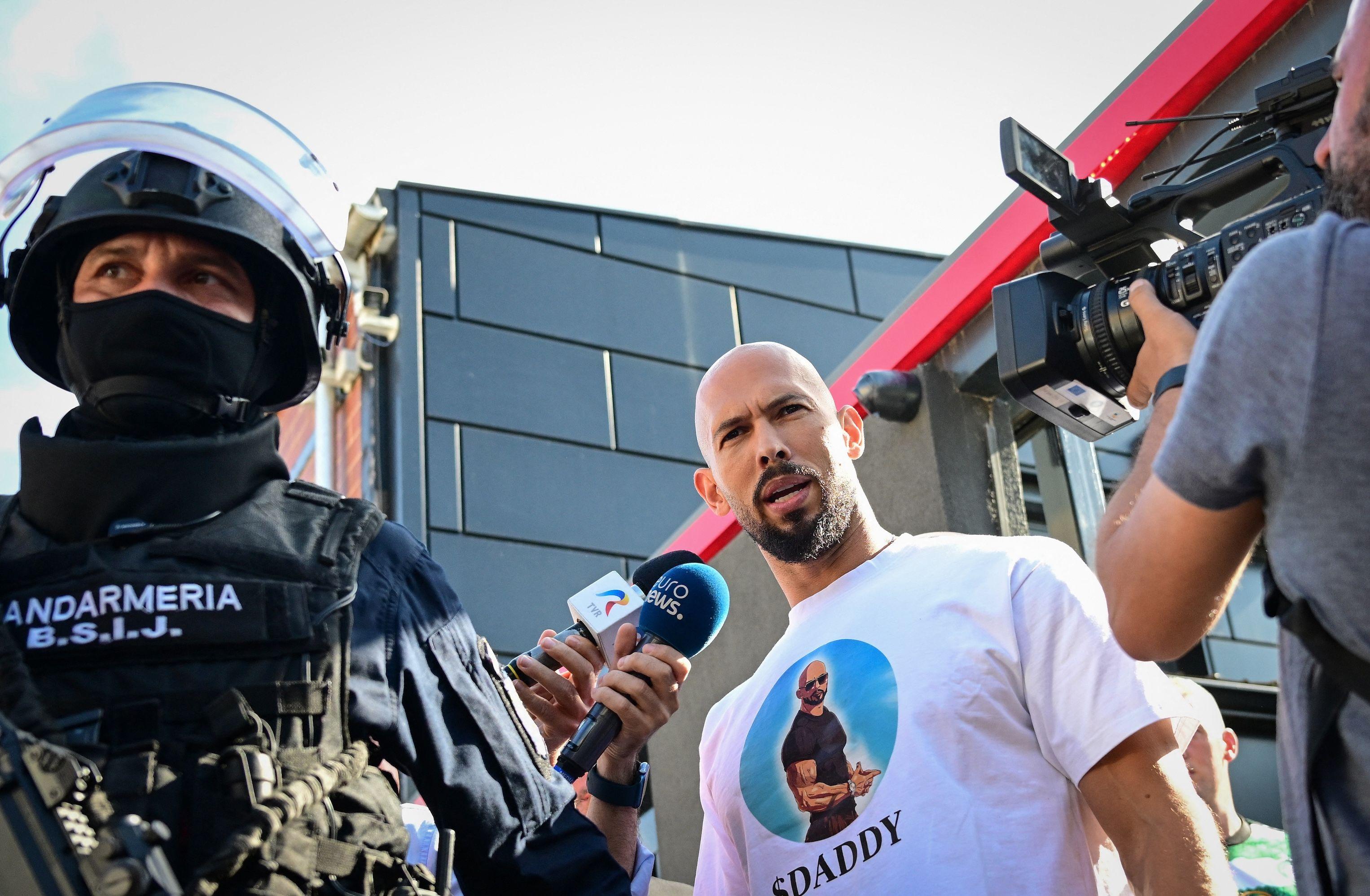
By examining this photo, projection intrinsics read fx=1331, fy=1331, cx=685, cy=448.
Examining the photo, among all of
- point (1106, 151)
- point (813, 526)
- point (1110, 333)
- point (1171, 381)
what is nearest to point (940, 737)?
point (813, 526)

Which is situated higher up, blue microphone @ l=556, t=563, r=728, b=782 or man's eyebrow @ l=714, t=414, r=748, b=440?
man's eyebrow @ l=714, t=414, r=748, b=440

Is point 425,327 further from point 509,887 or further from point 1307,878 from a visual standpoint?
point 1307,878

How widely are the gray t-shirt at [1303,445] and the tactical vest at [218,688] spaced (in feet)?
3.71

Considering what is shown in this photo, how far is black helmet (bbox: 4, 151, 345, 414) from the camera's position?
7.11ft

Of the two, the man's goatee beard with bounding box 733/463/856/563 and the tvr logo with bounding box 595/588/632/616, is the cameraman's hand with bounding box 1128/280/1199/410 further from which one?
the tvr logo with bounding box 595/588/632/616

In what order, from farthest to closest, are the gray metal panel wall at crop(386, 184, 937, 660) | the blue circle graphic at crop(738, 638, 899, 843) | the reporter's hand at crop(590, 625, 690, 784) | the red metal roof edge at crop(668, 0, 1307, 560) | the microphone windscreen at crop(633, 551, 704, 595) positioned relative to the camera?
the gray metal panel wall at crop(386, 184, 937, 660) < the red metal roof edge at crop(668, 0, 1307, 560) < the microphone windscreen at crop(633, 551, 704, 595) < the blue circle graphic at crop(738, 638, 899, 843) < the reporter's hand at crop(590, 625, 690, 784)

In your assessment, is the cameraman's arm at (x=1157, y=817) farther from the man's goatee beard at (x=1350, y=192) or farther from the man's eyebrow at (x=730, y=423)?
the man's eyebrow at (x=730, y=423)

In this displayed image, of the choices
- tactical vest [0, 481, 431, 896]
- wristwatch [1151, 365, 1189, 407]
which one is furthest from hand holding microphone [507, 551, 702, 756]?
wristwatch [1151, 365, 1189, 407]

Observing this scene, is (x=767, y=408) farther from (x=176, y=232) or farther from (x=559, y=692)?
(x=176, y=232)

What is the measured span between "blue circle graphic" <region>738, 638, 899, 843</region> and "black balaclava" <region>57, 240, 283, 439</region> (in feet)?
4.17

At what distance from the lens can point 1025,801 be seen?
240 cm

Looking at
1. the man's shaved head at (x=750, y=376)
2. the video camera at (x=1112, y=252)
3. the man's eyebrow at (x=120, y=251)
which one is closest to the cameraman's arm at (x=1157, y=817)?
the video camera at (x=1112, y=252)

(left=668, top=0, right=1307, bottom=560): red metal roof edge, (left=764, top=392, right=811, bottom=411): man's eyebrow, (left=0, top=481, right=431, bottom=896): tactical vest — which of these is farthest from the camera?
(left=668, top=0, right=1307, bottom=560): red metal roof edge

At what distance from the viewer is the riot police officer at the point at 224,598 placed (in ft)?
5.57
